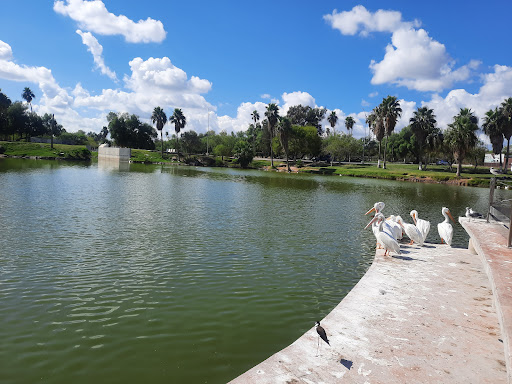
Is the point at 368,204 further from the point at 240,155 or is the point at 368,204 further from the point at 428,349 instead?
the point at 240,155

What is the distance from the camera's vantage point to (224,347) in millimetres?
6449

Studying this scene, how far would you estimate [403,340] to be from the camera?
5.92m

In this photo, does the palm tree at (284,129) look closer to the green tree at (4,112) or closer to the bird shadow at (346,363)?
the bird shadow at (346,363)

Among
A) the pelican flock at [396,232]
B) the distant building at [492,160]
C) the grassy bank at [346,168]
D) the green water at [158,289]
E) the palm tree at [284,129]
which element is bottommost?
the green water at [158,289]

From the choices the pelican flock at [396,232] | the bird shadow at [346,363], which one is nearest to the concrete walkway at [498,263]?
the pelican flock at [396,232]

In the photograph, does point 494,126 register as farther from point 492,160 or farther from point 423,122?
point 492,160


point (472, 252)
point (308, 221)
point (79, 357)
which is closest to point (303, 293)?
point (79, 357)

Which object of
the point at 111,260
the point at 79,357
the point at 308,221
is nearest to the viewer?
the point at 79,357

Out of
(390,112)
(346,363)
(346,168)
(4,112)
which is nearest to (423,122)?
(390,112)

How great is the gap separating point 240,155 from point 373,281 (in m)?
90.8

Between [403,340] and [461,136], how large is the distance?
243 ft

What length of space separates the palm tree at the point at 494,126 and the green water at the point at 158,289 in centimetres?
7562

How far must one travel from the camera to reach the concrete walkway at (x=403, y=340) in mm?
4891

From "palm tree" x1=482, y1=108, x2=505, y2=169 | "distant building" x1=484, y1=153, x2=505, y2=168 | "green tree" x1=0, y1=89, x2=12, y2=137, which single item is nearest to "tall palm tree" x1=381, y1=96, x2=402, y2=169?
"palm tree" x1=482, y1=108, x2=505, y2=169
